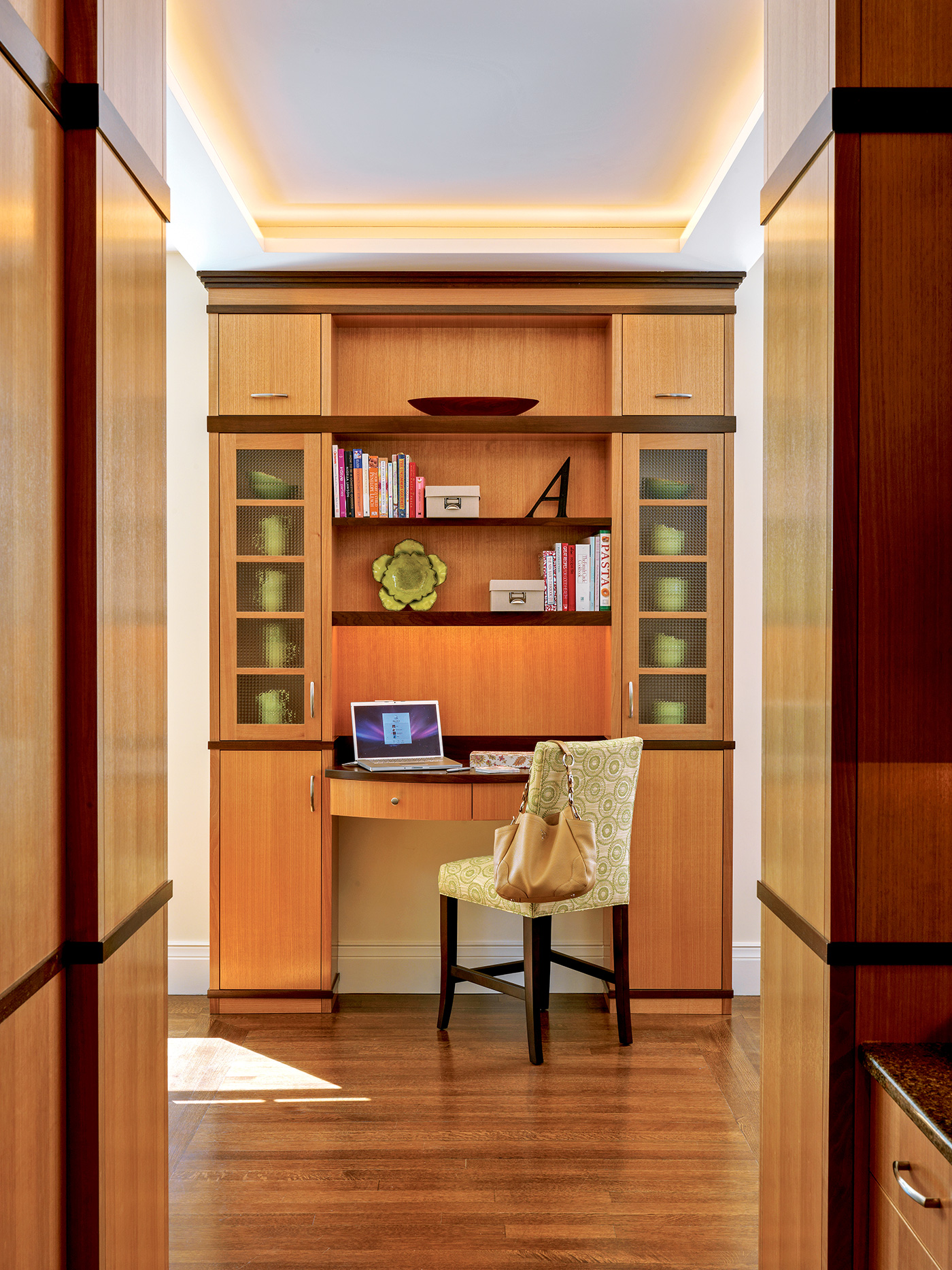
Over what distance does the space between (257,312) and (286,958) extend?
2.44 meters

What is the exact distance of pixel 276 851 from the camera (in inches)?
143

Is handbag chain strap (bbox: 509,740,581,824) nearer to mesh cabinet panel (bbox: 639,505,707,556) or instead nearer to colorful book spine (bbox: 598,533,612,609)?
colorful book spine (bbox: 598,533,612,609)

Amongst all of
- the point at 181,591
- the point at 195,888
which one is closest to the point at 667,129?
the point at 181,591

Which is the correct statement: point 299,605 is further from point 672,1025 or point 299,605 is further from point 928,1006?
point 928,1006

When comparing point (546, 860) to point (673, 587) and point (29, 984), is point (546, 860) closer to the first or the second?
point (673, 587)

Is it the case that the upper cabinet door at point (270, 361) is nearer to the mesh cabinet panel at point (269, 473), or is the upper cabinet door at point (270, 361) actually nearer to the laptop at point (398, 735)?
the mesh cabinet panel at point (269, 473)

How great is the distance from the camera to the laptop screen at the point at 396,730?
3.73 metres

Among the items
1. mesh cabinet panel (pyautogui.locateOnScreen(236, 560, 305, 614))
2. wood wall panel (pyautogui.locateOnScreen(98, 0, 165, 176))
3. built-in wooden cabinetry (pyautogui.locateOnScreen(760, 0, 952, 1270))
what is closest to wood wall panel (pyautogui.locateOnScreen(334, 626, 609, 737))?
mesh cabinet panel (pyautogui.locateOnScreen(236, 560, 305, 614))

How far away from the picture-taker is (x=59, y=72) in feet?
4.87

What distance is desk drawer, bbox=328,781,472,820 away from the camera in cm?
351

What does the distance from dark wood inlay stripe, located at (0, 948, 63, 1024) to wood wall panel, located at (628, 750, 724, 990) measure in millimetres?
2512

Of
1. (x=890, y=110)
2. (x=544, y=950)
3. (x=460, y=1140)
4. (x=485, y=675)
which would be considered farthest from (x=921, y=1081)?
(x=485, y=675)

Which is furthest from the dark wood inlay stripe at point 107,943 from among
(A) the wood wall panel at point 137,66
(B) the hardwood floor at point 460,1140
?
(A) the wood wall panel at point 137,66

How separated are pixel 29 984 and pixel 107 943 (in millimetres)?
185
